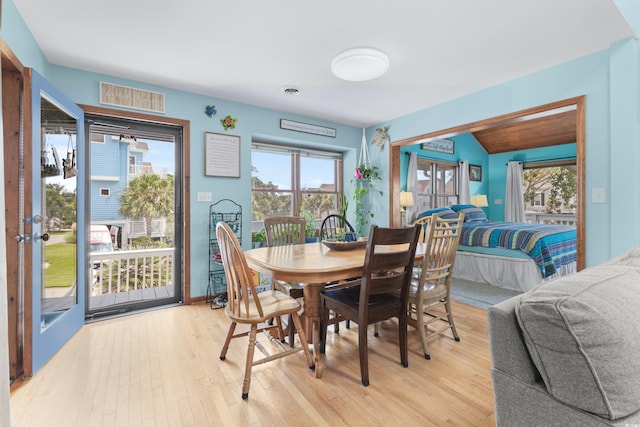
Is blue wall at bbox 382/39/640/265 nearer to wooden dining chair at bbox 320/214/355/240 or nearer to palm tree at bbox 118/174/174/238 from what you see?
wooden dining chair at bbox 320/214/355/240

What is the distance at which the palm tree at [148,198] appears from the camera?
322 cm

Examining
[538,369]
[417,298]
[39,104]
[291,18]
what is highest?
[291,18]

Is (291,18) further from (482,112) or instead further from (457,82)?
(482,112)

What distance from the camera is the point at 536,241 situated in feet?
11.7

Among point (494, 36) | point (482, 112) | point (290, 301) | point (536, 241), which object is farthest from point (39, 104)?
point (536, 241)

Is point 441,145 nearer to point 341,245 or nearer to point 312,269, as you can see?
point 341,245

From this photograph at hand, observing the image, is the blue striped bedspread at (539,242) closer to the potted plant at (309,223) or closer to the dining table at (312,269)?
the dining table at (312,269)

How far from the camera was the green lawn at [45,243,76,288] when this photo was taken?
229cm

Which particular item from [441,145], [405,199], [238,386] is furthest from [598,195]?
[441,145]

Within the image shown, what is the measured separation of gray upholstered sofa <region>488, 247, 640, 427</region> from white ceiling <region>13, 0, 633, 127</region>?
6.12 ft

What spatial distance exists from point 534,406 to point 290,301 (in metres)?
1.44

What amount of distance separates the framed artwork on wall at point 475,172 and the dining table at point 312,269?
5.47m

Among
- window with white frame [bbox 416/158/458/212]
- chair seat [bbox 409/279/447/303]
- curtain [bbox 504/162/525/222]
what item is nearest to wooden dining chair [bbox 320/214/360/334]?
chair seat [bbox 409/279/447/303]

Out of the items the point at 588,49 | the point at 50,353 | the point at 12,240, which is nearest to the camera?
the point at 12,240
